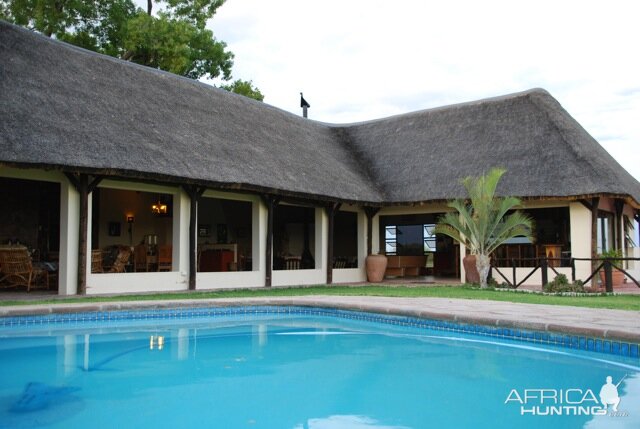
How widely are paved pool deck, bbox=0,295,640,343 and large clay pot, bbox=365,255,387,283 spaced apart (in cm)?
594

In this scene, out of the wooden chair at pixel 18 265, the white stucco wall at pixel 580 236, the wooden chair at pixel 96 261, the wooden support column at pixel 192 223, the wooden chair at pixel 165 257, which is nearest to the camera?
the wooden chair at pixel 18 265

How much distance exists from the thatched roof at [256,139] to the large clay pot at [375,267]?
1457mm

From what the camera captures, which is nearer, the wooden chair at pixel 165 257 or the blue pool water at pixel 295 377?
the blue pool water at pixel 295 377

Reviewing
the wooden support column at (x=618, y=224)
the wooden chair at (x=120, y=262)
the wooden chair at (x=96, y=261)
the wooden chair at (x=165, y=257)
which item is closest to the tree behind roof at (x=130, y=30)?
the wooden chair at (x=165, y=257)

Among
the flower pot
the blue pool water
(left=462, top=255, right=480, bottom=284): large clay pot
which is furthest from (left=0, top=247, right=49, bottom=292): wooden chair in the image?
the flower pot

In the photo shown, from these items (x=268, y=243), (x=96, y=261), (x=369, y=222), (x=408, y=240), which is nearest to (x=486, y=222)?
(x=369, y=222)

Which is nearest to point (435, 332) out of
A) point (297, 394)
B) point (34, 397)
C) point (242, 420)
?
point (297, 394)

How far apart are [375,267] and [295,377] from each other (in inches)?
398

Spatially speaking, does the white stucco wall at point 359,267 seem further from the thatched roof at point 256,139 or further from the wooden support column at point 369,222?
the thatched roof at point 256,139

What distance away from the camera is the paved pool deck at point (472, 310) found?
19.3ft

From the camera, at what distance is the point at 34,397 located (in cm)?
443

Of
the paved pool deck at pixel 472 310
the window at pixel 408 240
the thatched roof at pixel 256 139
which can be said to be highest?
the thatched roof at pixel 256 139

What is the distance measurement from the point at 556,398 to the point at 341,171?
11321 mm

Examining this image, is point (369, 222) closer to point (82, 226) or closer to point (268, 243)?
point (268, 243)
